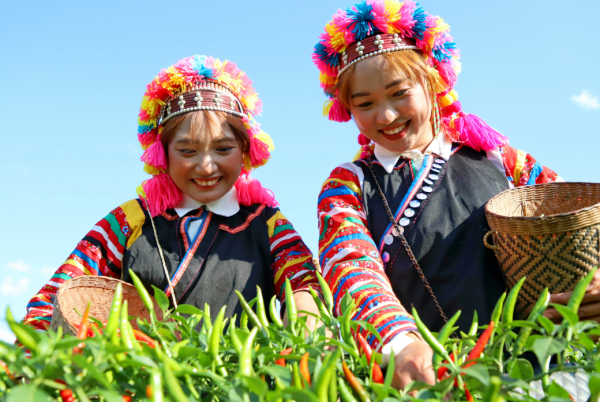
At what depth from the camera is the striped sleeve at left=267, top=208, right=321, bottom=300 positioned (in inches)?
92.3

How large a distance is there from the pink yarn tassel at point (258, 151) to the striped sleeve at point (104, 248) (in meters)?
0.65

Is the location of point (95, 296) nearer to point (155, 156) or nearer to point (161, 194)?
point (161, 194)

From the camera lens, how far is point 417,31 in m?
2.41

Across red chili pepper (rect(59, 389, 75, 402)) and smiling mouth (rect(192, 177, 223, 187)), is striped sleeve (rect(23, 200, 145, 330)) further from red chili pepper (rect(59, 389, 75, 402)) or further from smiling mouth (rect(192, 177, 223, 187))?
red chili pepper (rect(59, 389, 75, 402))

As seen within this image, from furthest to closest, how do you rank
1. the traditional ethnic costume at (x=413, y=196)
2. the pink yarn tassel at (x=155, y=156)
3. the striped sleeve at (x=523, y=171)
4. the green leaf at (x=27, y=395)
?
1. the pink yarn tassel at (x=155, y=156)
2. the striped sleeve at (x=523, y=171)
3. the traditional ethnic costume at (x=413, y=196)
4. the green leaf at (x=27, y=395)

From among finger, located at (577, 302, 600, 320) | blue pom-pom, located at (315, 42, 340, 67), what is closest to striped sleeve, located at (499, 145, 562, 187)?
finger, located at (577, 302, 600, 320)

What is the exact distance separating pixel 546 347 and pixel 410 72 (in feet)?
5.60

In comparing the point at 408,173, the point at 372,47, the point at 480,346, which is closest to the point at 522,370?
the point at 480,346

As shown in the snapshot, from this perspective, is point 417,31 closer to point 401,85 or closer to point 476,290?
point 401,85

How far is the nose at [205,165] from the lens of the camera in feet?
8.34

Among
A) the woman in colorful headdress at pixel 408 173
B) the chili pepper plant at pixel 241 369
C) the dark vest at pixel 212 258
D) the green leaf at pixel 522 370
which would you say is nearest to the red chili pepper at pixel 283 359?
the chili pepper plant at pixel 241 369

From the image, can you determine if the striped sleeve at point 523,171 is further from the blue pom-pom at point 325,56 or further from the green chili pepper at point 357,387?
the green chili pepper at point 357,387

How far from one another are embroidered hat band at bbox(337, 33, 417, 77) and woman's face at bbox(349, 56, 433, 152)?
0.04 metres

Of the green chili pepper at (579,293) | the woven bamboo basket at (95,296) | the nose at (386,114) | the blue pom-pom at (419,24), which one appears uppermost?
the blue pom-pom at (419,24)
